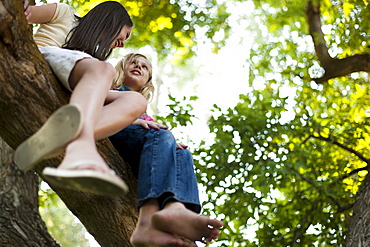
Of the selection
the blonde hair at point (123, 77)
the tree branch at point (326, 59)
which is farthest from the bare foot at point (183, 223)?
the tree branch at point (326, 59)

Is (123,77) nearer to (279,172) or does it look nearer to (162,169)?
(162,169)

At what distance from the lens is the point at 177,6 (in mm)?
7152

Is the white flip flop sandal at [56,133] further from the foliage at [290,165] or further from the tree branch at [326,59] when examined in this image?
the tree branch at [326,59]

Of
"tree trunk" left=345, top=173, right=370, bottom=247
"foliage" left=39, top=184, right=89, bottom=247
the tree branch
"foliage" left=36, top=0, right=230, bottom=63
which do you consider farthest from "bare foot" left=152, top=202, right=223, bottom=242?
"foliage" left=39, top=184, right=89, bottom=247

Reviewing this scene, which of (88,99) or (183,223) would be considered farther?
(183,223)

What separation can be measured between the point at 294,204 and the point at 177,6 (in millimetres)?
3195

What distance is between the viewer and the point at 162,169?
2.52m

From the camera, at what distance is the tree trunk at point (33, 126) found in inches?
90.4

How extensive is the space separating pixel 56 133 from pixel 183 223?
2.39 feet

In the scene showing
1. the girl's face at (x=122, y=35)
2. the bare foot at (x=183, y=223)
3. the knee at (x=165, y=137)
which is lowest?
the bare foot at (x=183, y=223)

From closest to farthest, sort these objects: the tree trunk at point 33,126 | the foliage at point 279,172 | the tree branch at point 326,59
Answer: the tree trunk at point 33,126
the foliage at point 279,172
the tree branch at point 326,59

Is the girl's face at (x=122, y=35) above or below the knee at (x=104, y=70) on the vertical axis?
above

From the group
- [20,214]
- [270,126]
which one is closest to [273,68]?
[270,126]

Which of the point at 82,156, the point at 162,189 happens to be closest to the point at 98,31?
the point at 162,189
